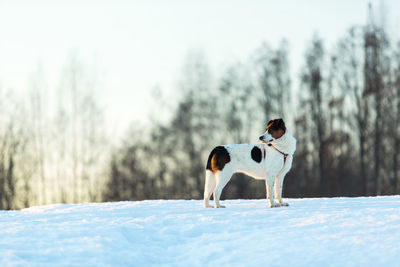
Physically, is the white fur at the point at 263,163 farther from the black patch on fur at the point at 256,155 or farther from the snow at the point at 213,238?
the snow at the point at 213,238

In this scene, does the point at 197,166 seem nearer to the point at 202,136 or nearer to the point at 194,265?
the point at 202,136

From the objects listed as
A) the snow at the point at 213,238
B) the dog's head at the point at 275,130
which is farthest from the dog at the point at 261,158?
the snow at the point at 213,238

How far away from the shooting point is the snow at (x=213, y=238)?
7480 millimetres

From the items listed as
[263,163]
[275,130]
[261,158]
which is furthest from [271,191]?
[275,130]

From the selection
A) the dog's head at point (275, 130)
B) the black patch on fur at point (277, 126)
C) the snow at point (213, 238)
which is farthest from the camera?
the black patch on fur at point (277, 126)

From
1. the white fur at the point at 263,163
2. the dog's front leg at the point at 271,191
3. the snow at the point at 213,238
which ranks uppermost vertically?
the white fur at the point at 263,163

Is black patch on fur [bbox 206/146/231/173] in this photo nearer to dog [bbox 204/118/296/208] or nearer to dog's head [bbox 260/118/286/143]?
dog [bbox 204/118/296/208]

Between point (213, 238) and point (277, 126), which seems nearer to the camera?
point (213, 238)

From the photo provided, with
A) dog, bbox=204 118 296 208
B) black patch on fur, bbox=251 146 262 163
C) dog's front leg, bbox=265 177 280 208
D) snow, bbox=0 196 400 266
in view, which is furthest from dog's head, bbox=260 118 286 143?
snow, bbox=0 196 400 266

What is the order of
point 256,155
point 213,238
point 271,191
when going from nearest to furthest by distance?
point 213,238
point 271,191
point 256,155

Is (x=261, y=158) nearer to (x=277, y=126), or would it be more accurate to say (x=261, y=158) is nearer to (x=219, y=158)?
(x=277, y=126)

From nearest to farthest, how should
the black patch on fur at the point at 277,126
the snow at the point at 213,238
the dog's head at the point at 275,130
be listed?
the snow at the point at 213,238
the dog's head at the point at 275,130
the black patch on fur at the point at 277,126

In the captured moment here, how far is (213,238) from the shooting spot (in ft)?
27.5

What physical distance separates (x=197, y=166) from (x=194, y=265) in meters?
26.8
